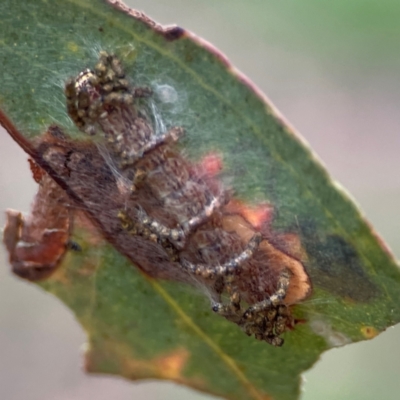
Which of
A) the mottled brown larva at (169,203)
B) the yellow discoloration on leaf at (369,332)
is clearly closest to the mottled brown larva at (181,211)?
the mottled brown larva at (169,203)

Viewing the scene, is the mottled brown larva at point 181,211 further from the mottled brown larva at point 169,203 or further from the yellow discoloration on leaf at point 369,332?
the yellow discoloration on leaf at point 369,332

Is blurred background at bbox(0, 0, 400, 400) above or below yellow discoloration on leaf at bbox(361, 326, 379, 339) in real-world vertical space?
below

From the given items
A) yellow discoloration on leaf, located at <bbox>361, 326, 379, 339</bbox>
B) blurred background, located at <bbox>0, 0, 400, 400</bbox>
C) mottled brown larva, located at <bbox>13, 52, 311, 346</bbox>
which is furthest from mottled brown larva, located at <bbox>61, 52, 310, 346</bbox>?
blurred background, located at <bbox>0, 0, 400, 400</bbox>

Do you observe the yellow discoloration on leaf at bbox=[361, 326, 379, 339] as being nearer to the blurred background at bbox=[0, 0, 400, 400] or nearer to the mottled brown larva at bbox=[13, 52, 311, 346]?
the mottled brown larva at bbox=[13, 52, 311, 346]

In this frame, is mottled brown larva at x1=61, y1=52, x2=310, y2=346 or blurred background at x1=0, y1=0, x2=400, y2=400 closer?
mottled brown larva at x1=61, y1=52, x2=310, y2=346

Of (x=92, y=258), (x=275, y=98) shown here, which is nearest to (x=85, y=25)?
(x=92, y=258)

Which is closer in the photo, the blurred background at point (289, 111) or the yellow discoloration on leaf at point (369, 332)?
the yellow discoloration on leaf at point (369, 332)

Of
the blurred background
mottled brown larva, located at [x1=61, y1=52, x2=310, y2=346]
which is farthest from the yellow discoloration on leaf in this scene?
the blurred background

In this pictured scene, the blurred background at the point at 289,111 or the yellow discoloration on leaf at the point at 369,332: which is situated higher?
the yellow discoloration on leaf at the point at 369,332

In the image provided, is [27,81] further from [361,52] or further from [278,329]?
[361,52]
